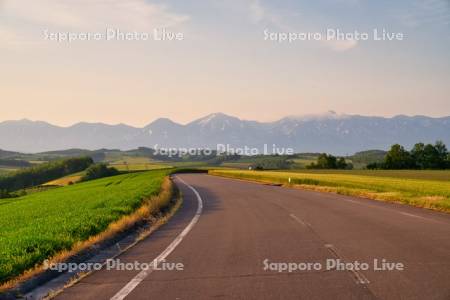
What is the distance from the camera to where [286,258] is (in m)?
10.5

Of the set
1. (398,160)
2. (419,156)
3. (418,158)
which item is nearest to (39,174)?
(398,160)

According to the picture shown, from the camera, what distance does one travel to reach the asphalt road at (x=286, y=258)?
780 cm

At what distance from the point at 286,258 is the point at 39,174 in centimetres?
15740

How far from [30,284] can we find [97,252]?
11.2 feet

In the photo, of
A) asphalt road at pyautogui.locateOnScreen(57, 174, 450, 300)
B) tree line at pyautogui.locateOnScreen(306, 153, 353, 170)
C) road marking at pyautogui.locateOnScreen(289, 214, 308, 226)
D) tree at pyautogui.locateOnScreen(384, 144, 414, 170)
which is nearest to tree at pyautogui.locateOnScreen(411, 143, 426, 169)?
tree at pyautogui.locateOnScreen(384, 144, 414, 170)

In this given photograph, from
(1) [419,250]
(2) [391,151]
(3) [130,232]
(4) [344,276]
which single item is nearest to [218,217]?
(3) [130,232]

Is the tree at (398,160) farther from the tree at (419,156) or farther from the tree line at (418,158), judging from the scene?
the tree at (419,156)

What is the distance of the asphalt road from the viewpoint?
780cm

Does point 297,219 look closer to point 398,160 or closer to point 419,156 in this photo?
point 398,160

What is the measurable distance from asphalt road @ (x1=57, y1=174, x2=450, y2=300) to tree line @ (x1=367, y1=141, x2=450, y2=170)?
106368 mm

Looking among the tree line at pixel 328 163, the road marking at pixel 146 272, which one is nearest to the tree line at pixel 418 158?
the tree line at pixel 328 163

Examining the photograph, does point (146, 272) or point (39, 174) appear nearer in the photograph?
point (146, 272)

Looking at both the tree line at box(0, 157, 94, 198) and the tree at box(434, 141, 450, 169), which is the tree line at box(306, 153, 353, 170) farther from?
the tree line at box(0, 157, 94, 198)

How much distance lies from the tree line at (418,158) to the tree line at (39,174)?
90948 millimetres
